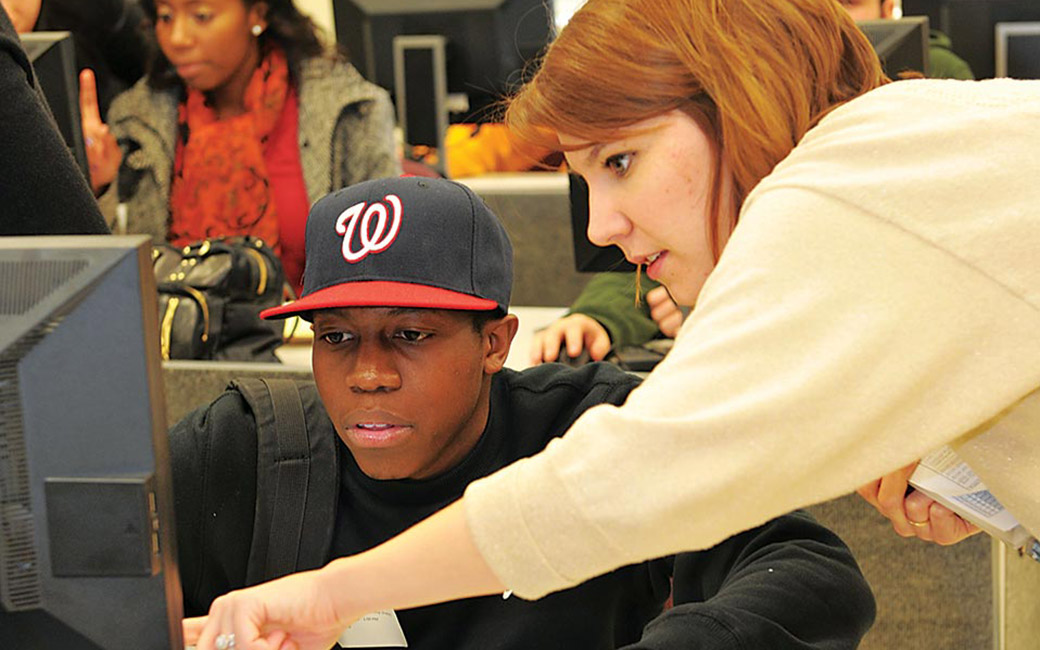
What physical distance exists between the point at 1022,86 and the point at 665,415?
13.2 inches

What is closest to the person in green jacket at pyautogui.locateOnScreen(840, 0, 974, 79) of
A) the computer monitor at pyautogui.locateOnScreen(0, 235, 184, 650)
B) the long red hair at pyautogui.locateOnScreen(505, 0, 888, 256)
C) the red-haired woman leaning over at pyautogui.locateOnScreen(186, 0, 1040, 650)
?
the long red hair at pyautogui.locateOnScreen(505, 0, 888, 256)

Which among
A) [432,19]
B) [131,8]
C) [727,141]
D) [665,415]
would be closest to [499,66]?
[432,19]

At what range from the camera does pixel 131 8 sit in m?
2.82

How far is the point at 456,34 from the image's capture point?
358cm

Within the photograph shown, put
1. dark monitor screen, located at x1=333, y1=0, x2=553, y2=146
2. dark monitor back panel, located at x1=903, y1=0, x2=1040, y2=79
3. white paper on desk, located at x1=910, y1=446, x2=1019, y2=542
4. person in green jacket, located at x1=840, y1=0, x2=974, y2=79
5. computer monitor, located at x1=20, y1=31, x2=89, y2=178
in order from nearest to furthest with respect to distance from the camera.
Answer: white paper on desk, located at x1=910, y1=446, x2=1019, y2=542, computer monitor, located at x1=20, y1=31, x2=89, y2=178, person in green jacket, located at x1=840, y1=0, x2=974, y2=79, dark monitor back panel, located at x1=903, y1=0, x2=1040, y2=79, dark monitor screen, located at x1=333, y1=0, x2=553, y2=146

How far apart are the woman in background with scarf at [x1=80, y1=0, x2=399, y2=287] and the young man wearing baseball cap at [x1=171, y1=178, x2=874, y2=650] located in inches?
52.1

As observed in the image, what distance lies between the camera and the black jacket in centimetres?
109

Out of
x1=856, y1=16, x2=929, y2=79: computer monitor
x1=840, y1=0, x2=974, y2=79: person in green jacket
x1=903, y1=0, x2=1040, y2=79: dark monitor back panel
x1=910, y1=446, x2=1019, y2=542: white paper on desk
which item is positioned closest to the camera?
x1=910, y1=446, x2=1019, y2=542: white paper on desk

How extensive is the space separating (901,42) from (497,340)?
1.01m

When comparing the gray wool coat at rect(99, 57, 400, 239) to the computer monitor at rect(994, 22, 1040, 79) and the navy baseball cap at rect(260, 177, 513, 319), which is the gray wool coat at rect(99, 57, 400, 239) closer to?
the navy baseball cap at rect(260, 177, 513, 319)

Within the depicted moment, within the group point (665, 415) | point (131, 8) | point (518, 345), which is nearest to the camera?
point (665, 415)

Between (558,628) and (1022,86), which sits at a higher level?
(1022,86)

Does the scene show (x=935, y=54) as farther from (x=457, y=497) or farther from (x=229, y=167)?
(x=457, y=497)

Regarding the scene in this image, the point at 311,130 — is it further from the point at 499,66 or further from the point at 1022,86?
the point at 1022,86
